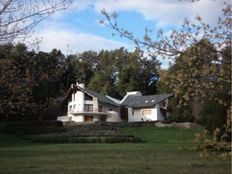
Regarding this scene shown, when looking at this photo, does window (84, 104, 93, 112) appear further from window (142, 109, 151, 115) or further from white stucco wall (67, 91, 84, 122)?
window (142, 109, 151, 115)

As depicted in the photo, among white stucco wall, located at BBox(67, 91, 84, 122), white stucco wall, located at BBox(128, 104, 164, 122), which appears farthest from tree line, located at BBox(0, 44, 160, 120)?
white stucco wall, located at BBox(128, 104, 164, 122)

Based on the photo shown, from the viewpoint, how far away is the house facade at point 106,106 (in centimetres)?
7619

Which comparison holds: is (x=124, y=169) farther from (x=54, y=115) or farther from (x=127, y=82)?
(x=127, y=82)

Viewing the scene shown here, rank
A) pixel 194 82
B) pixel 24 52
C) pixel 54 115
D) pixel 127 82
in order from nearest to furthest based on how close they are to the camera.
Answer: pixel 194 82
pixel 24 52
pixel 54 115
pixel 127 82

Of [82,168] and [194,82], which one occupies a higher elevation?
[194,82]

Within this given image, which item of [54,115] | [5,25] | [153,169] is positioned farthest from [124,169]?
[54,115]

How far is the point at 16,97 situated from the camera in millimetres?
9891

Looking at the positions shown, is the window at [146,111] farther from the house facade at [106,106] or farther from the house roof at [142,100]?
the house roof at [142,100]

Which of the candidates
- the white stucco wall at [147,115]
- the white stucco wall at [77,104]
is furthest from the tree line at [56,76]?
the white stucco wall at [147,115]

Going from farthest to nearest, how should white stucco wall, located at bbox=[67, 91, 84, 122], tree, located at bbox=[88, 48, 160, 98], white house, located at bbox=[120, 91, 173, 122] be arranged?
tree, located at bbox=[88, 48, 160, 98] < white stucco wall, located at bbox=[67, 91, 84, 122] < white house, located at bbox=[120, 91, 173, 122]

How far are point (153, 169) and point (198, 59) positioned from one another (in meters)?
8.72

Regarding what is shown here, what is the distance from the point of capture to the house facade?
250ft

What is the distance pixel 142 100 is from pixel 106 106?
20.2 ft

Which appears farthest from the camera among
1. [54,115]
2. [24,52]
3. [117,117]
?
[117,117]
